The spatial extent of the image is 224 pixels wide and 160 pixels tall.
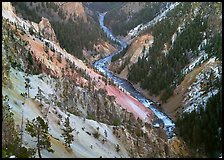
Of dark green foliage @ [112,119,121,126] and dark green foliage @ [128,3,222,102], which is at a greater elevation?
dark green foliage @ [128,3,222,102]

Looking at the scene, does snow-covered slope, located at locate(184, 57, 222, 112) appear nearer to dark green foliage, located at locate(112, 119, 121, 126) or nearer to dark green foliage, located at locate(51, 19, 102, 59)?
dark green foliage, located at locate(112, 119, 121, 126)

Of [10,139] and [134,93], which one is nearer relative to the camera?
[10,139]

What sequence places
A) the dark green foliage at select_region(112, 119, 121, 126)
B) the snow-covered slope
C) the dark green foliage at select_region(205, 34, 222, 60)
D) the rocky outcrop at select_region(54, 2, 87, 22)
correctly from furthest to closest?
the rocky outcrop at select_region(54, 2, 87, 22)
the dark green foliage at select_region(205, 34, 222, 60)
the snow-covered slope
the dark green foliage at select_region(112, 119, 121, 126)

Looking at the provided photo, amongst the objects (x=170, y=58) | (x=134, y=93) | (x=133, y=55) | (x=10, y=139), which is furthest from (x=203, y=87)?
(x=10, y=139)

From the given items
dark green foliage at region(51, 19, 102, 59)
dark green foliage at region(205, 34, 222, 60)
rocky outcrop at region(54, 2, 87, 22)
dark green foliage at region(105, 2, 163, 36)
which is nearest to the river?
dark green foliage at region(51, 19, 102, 59)

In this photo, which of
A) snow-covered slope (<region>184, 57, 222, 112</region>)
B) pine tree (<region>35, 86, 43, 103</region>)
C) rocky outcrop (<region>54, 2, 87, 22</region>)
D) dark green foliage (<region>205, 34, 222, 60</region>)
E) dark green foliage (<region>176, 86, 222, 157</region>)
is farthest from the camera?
rocky outcrop (<region>54, 2, 87, 22</region>)

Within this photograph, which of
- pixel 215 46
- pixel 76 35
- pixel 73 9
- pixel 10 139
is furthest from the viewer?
pixel 73 9

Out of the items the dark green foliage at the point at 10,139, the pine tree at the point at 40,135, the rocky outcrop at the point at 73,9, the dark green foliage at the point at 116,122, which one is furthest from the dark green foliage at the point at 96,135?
the rocky outcrop at the point at 73,9

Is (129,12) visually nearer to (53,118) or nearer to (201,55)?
(201,55)

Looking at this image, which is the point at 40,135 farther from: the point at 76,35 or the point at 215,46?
the point at 76,35
